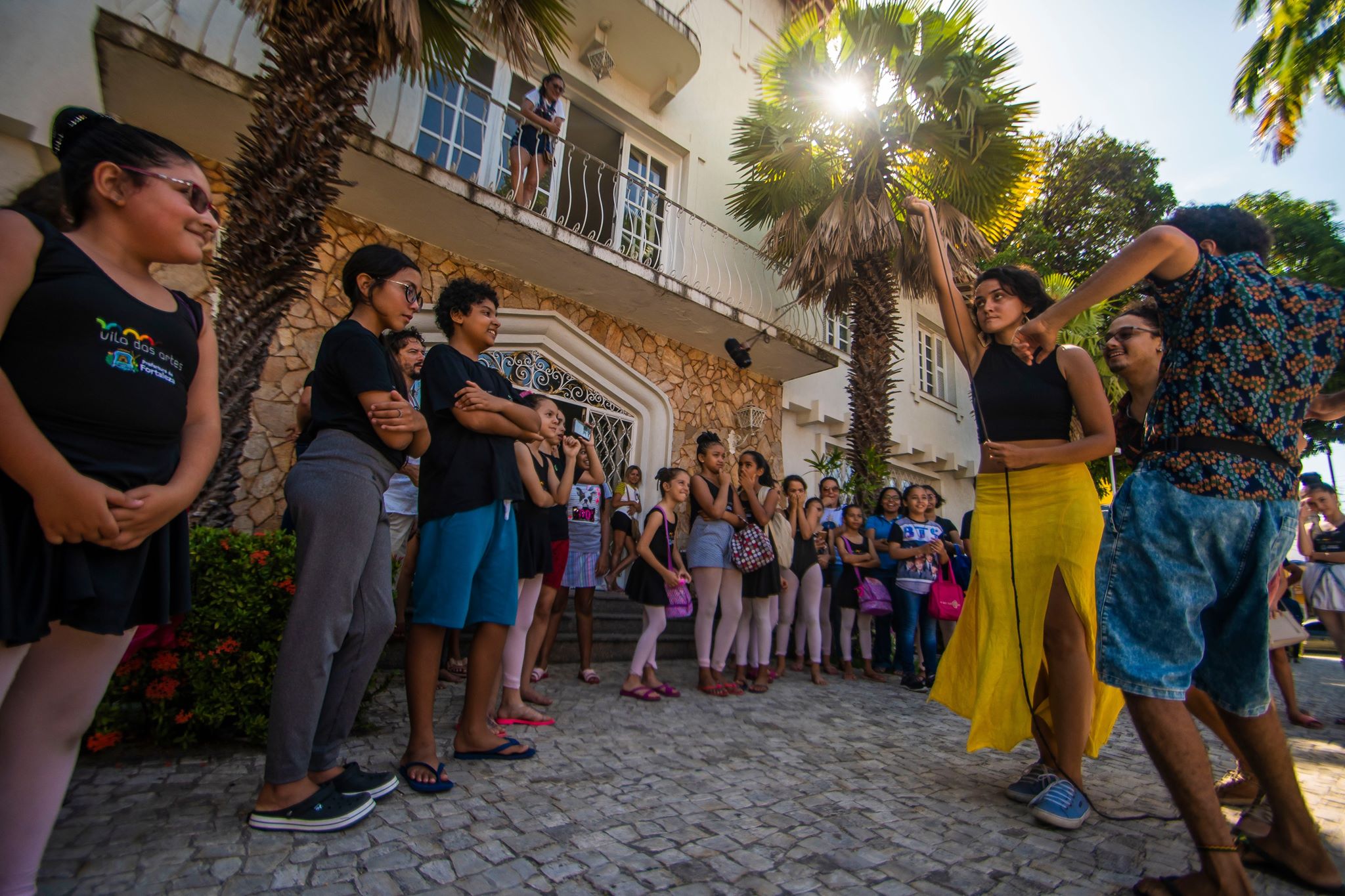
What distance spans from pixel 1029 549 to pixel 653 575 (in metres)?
2.73

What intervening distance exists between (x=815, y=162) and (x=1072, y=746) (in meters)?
8.25

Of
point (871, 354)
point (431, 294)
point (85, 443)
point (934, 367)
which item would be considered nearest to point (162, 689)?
point (85, 443)

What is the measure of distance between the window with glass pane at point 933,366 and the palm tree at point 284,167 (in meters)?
11.4

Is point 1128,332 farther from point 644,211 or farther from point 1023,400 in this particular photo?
point 644,211

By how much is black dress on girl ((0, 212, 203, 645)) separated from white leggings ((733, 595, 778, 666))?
4.31 m

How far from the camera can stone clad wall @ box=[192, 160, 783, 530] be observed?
568cm

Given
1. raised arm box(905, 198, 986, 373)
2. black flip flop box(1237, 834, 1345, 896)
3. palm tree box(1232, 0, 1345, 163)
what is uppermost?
palm tree box(1232, 0, 1345, 163)

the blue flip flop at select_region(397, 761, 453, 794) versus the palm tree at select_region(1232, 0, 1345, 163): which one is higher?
the palm tree at select_region(1232, 0, 1345, 163)

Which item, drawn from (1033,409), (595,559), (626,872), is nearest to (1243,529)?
(1033,409)

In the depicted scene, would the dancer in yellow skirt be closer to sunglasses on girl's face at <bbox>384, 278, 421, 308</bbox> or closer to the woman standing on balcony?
sunglasses on girl's face at <bbox>384, 278, 421, 308</bbox>

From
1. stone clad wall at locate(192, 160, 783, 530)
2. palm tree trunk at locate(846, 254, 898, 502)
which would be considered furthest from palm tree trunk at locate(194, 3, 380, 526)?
palm tree trunk at locate(846, 254, 898, 502)

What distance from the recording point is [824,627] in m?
6.73

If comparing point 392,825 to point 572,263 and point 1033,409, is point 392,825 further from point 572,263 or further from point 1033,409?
point 572,263

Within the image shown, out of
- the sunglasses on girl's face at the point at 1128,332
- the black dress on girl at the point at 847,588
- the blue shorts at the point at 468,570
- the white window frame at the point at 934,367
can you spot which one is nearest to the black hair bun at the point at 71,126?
the blue shorts at the point at 468,570
